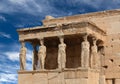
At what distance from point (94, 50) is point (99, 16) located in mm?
2273

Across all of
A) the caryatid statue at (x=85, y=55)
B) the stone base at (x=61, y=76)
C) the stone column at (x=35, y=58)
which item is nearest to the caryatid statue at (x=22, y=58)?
the stone base at (x=61, y=76)

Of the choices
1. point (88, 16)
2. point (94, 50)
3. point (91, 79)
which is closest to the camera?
point (91, 79)

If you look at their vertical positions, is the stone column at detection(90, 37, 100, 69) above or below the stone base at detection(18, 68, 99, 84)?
above

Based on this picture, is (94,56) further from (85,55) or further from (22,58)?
(22,58)

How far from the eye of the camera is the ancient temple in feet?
59.9

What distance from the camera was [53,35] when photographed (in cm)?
1928

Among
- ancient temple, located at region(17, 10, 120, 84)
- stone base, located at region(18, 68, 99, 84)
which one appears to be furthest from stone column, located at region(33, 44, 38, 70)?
stone base, located at region(18, 68, 99, 84)

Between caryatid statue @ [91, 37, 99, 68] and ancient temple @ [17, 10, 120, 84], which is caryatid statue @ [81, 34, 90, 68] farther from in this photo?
caryatid statue @ [91, 37, 99, 68]

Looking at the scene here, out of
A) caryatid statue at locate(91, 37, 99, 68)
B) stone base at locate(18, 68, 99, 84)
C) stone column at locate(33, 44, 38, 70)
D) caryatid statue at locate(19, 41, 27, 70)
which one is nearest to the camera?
stone base at locate(18, 68, 99, 84)

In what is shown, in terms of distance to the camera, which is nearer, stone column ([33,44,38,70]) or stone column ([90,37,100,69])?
stone column ([90,37,100,69])

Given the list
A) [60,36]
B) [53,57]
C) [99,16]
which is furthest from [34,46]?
[99,16]

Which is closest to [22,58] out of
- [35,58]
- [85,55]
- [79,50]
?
[35,58]

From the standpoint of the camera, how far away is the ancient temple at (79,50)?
59.9ft

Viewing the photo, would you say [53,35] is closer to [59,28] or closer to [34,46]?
[59,28]
